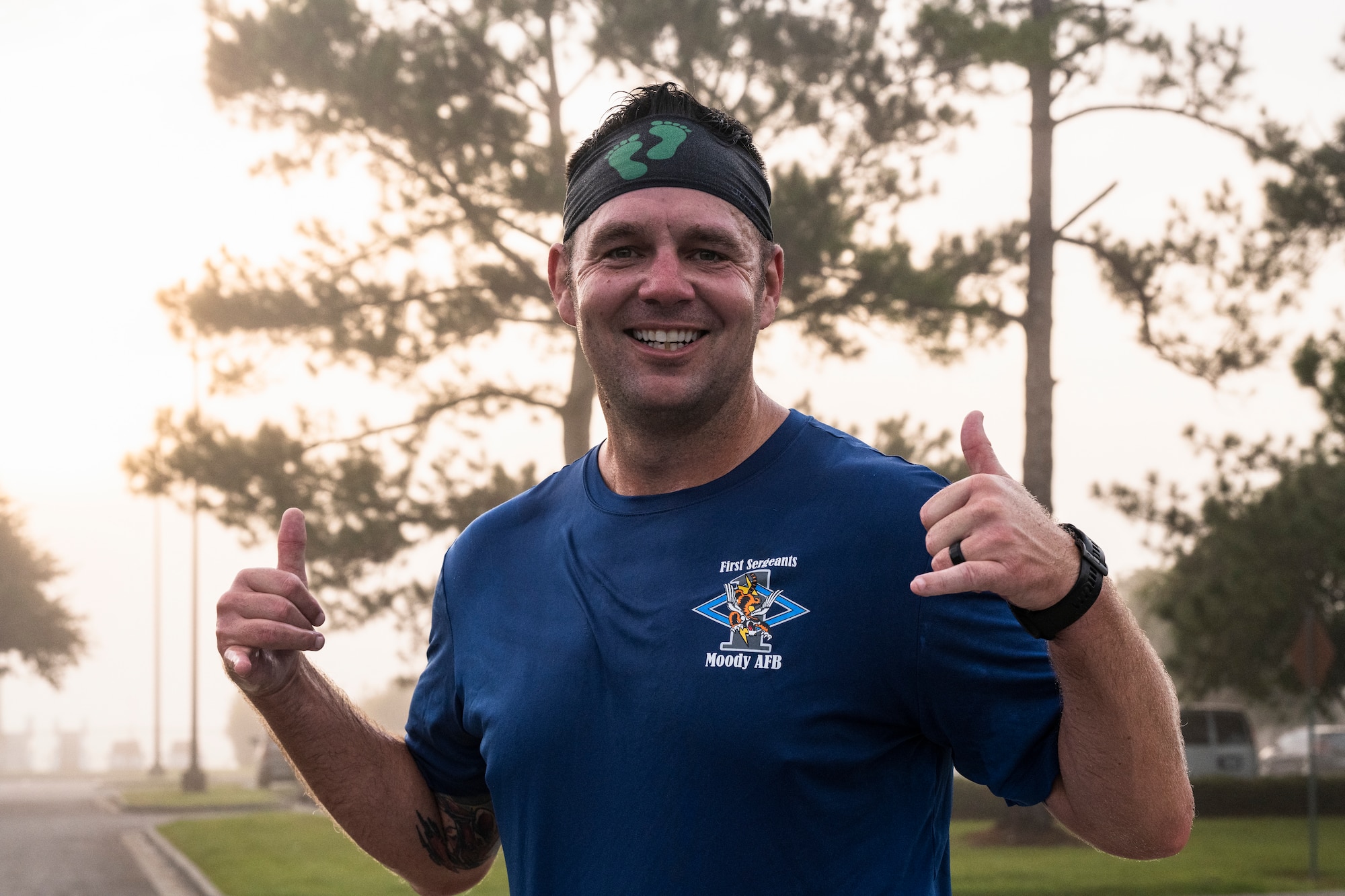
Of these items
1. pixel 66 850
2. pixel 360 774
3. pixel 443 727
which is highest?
pixel 443 727

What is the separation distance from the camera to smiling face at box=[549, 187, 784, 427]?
2.46 m

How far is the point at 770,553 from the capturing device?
229 cm

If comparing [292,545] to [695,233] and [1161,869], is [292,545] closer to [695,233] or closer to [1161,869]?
[695,233]

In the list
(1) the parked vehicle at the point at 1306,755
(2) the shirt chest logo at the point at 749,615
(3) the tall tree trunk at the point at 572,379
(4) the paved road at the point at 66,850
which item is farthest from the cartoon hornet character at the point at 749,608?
(1) the parked vehicle at the point at 1306,755

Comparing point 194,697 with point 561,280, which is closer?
point 561,280

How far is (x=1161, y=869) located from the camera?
606 inches

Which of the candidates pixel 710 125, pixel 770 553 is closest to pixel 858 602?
pixel 770 553

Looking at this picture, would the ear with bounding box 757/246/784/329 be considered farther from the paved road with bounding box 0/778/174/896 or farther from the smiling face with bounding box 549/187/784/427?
the paved road with bounding box 0/778/174/896

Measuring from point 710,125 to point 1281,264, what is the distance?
56.1 feet

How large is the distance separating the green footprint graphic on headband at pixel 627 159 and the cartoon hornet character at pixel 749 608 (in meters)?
0.77

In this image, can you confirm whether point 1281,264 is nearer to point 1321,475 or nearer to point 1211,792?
point 1321,475

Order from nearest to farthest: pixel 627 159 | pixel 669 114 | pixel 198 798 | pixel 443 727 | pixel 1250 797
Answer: pixel 627 159
pixel 669 114
pixel 443 727
pixel 1250 797
pixel 198 798

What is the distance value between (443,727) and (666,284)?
3.30ft

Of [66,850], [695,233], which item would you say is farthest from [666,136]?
[66,850]
